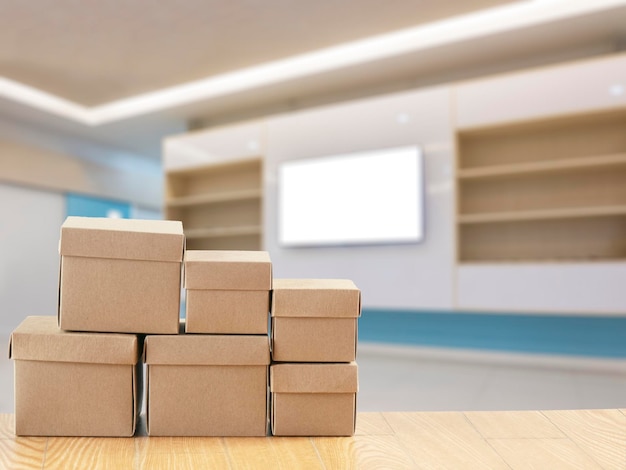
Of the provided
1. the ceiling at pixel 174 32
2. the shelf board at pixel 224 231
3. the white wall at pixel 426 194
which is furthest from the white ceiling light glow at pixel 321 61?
the shelf board at pixel 224 231

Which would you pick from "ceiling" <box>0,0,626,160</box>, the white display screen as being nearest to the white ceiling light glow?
"ceiling" <box>0,0,626,160</box>

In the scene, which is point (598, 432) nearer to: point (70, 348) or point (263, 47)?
point (70, 348)

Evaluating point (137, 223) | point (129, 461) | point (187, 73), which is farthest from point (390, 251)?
point (129, 461)

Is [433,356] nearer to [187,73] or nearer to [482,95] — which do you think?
[482,95]

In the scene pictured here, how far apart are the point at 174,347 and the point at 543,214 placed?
274 centimetres

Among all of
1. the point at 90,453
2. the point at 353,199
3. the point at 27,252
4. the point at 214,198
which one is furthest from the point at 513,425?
the point at 27,252

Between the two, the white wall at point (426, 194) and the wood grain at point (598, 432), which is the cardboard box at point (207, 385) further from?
the white wall at point (426, 194)

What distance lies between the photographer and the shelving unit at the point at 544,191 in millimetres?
3389

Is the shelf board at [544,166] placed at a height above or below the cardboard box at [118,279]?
above

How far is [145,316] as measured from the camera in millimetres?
1240

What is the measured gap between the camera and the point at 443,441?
1.13 metres

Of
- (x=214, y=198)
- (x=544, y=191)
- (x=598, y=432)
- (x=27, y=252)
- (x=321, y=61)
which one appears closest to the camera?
(x=598, y=432)

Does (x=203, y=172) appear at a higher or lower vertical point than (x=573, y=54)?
lower

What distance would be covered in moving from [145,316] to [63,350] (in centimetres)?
19
